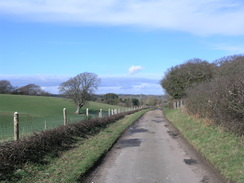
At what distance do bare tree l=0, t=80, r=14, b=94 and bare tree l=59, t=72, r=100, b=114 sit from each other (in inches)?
2137

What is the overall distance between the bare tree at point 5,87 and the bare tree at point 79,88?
54281mm

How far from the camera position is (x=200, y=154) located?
368 inches

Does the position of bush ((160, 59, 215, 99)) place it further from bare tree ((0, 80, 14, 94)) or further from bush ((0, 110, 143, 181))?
bare tree ((0, 80, 14, 94))

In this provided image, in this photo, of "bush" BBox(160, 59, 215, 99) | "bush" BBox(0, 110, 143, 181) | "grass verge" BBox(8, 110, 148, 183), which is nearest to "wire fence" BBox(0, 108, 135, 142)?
"bush" BBox(0, 110, 143, 181)

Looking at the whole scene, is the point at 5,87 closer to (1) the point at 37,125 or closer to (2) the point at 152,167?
(1) the point at 37,125

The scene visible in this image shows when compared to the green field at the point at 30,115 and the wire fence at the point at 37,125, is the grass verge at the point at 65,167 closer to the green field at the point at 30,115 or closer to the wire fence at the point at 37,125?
the wire fence at the point at 37,125

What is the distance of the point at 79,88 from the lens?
7175 centimetres

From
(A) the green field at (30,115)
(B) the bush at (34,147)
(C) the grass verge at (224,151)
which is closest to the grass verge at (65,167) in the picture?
(B) the bush at (34,147)

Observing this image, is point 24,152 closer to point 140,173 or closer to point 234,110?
point 140,173

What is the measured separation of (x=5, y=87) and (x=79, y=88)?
61.2 metres

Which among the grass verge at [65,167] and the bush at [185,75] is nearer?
the grass verge at [65,167]

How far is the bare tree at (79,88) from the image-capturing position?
234ft

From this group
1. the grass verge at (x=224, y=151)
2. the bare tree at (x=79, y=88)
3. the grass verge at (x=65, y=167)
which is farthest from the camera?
the bare tree at (x=79, y=88)

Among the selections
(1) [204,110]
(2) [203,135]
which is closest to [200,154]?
(2) [203,135]
